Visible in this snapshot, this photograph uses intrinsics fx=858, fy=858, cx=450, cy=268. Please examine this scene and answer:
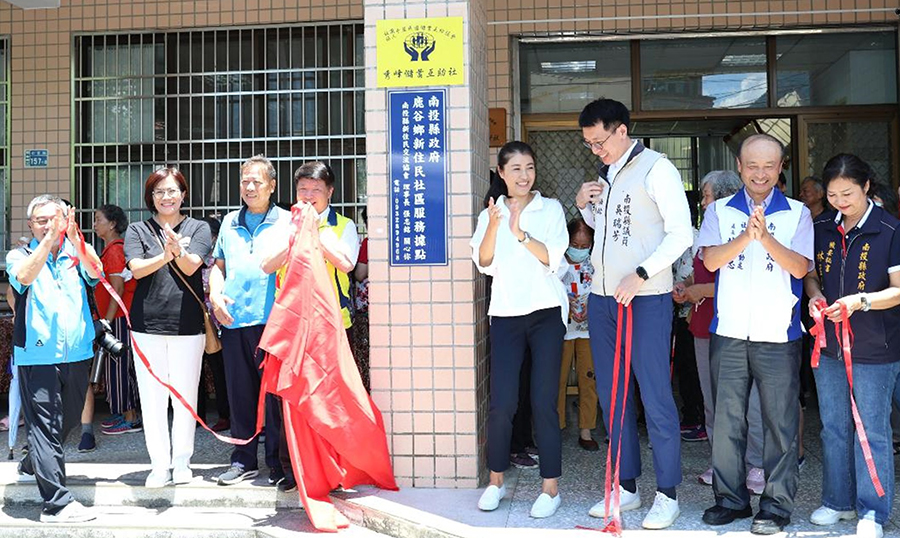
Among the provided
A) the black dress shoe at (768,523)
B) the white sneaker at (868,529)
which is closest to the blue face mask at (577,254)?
the black dress shoe at (768,523)

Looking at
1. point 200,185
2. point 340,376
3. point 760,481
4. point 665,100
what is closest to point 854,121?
point 665,100

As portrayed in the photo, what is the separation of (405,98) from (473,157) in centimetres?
49

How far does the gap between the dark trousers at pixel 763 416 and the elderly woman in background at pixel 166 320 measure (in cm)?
288

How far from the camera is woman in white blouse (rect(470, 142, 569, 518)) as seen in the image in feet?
14.2

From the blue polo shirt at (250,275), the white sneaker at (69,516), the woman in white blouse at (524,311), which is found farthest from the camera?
the blue polo shirt at (250,275)

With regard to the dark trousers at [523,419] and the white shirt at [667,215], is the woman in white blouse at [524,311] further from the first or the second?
the dark trousers at [523,419]

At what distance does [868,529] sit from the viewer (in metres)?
3.86

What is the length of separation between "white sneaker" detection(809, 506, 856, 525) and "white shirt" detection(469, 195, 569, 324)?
4.94 ft

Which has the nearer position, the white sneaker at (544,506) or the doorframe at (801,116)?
the white sneaker at (544,506)

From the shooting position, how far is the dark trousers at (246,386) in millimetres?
4824

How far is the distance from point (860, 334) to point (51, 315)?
4.09 m

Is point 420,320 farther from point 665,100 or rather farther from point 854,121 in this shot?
point 854,121

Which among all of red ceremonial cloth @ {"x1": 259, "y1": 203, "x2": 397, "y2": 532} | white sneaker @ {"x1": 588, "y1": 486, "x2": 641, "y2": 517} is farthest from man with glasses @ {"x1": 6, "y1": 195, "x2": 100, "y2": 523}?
white sneaker @ {"x1": 588, "y1": 486, "x2": 641, "y2": 517}

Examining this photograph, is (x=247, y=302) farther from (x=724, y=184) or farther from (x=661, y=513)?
(x=724, y=184)
